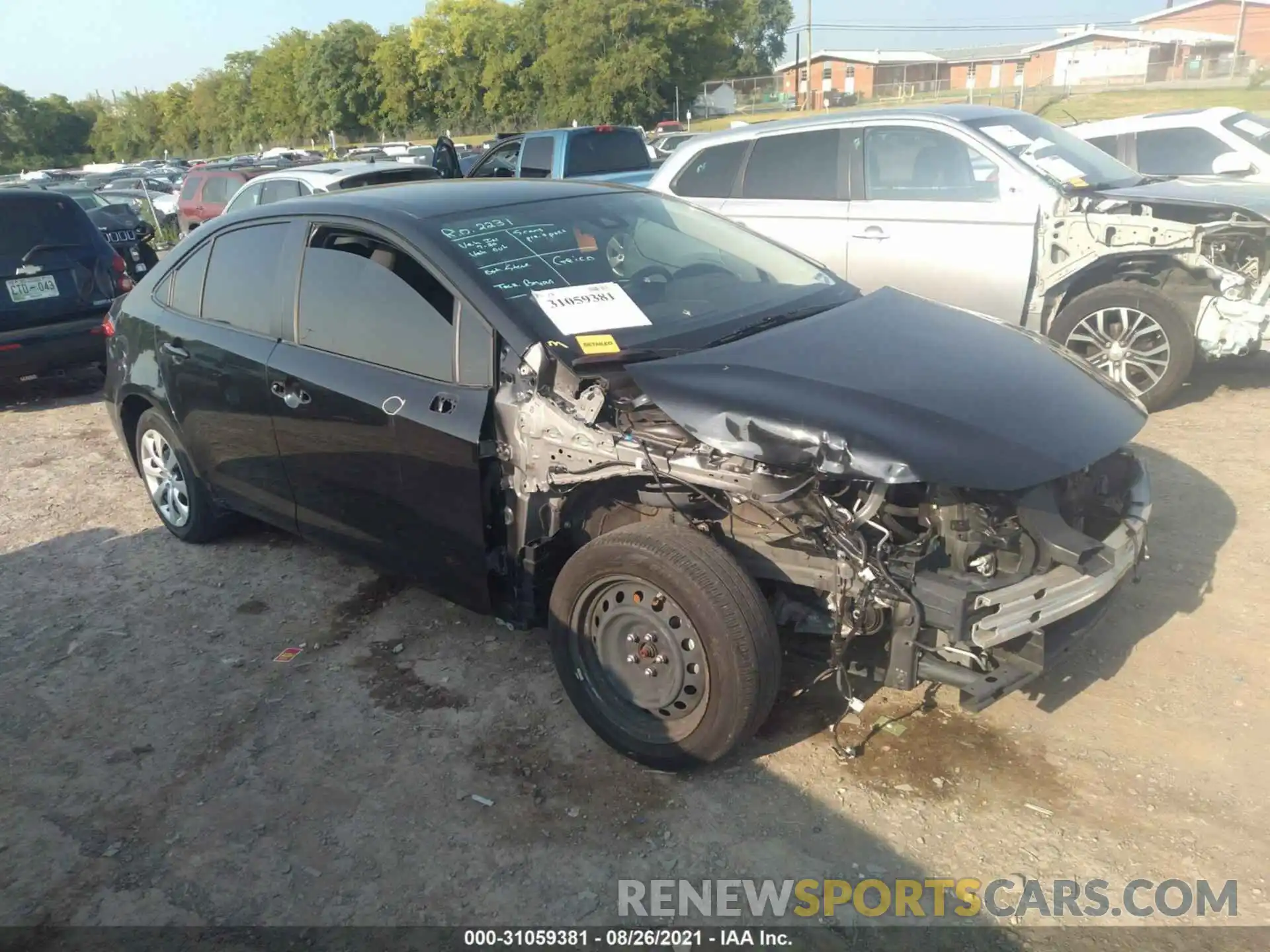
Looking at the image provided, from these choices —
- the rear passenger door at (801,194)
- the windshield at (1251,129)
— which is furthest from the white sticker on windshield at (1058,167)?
the windshield at (1251,129)

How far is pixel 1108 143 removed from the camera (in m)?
9.17

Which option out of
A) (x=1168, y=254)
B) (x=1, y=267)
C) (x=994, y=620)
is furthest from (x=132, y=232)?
(x=994, y=620)

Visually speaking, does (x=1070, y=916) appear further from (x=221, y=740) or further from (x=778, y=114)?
(x=778, y=114)

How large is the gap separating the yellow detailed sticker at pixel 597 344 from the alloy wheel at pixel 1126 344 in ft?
13.8

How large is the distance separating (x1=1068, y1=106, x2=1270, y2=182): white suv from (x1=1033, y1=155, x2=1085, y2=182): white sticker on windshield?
7.88 ft

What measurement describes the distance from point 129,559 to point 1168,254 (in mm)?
6411

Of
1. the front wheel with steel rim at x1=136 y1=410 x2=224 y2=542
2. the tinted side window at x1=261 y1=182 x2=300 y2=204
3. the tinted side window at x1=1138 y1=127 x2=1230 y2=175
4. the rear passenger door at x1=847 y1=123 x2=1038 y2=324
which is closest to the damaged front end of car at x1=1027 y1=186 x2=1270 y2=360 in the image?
the rear passenger door at x1=847 y1=123 x2=1038 y2=324

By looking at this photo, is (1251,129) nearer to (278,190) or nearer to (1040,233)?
(1040,233)

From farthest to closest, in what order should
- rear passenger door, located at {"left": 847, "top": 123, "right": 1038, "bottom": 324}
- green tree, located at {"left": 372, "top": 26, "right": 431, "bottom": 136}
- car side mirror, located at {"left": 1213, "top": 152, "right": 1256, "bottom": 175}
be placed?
green tree, located at {"left": 372, "top": 26, "right": 431, "bottom": 136} < car side mirror, located at {"left": 1213, "top": 152, "right": 1256, "bottom": 175} < rear passenger door, located at {"left": 847, "top": 123, "right": 1038, "bottom": 324}

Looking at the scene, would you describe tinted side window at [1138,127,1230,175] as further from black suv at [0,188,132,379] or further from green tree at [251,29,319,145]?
green tree at [251,29,319,145]

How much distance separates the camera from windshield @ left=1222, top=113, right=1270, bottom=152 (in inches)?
335

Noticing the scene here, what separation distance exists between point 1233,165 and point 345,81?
242ft

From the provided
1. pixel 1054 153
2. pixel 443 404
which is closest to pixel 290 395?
pixel 443 404

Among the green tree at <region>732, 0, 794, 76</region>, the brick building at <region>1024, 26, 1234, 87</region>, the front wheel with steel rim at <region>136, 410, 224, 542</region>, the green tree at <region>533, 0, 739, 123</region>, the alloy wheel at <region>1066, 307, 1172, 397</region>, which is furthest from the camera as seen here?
the green tree at <region>732, 0, 794, 76</region>
